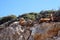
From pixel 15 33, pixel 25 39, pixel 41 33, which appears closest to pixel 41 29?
pixel 41 33

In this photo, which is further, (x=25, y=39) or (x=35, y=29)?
(x=25, y=39)

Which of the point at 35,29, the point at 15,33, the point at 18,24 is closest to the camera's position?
the point at 35,29

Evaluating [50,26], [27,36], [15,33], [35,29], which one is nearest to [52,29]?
[50,26]

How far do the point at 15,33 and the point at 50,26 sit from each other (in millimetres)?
2812

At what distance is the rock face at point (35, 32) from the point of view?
9320 millimetres

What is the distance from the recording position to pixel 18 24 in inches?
499

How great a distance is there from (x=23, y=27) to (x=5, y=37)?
1.10m

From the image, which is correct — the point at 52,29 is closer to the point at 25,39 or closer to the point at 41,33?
the point at 41,33

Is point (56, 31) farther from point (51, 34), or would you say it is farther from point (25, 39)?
point (25, 39)

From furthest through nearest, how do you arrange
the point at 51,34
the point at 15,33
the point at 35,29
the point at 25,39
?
the point at 15,33 → the point at 25,39 → the point at 35,29 → the point at 51,34

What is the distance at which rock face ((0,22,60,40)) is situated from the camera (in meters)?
9.32

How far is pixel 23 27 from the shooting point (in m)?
12.2

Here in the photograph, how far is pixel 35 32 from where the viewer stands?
992 centimetres

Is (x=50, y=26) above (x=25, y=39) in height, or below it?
above
